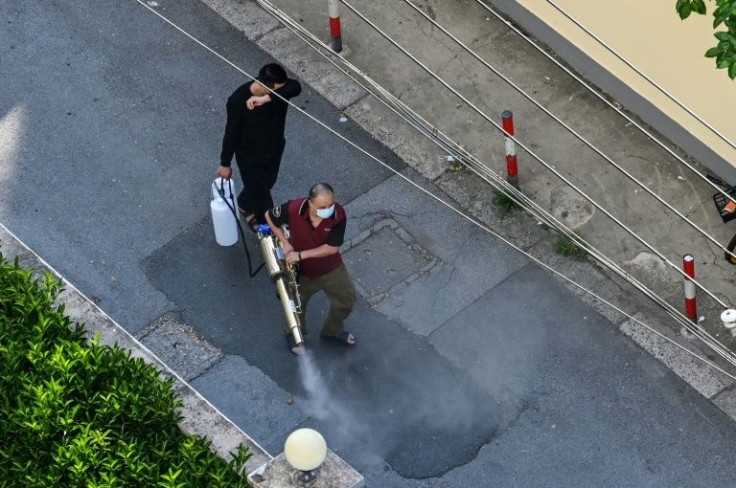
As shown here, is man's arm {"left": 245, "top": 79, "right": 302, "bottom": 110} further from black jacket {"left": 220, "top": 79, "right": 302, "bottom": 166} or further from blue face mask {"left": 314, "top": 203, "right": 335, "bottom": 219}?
blue face mask {"left": 314, "top": 203, "right": 335, "bottom": 219}

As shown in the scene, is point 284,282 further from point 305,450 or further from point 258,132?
point 305,450

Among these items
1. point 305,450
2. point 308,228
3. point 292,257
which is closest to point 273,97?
point 308,228

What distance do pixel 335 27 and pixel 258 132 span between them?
2.45m

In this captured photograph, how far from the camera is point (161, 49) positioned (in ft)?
Answer: 42.5

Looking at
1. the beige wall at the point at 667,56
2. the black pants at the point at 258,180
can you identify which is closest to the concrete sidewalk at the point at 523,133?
the beige wall at the point at 667,56

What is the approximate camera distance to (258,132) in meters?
10.6

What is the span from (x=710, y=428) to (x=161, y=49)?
613 centimetres

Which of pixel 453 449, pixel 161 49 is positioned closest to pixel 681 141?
pixel 453 449

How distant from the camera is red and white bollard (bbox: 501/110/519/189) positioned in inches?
446

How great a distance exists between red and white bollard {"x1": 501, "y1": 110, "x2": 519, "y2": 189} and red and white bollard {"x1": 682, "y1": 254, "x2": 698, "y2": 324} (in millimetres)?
1827

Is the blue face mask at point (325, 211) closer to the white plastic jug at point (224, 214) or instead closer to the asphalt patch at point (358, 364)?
the asphalt patch at point (358, 364)

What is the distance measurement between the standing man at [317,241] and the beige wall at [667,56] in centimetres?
321

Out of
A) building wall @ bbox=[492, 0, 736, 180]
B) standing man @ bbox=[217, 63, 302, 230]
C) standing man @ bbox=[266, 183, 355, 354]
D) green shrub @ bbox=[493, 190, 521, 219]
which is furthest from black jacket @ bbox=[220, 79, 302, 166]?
building wall @ bbox=[492, 0, 736, 180]

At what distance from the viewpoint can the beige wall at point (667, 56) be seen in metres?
11.4
